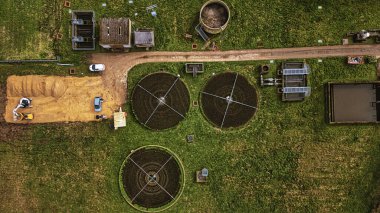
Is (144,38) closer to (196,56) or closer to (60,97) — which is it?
(196,56)

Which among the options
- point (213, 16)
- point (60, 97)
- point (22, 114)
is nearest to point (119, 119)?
point (60, 97)

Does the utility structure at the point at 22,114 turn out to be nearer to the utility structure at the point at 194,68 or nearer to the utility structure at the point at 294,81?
the utility structure at the point at 194,68

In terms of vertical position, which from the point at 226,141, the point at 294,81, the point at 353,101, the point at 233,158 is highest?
the point at 294,81

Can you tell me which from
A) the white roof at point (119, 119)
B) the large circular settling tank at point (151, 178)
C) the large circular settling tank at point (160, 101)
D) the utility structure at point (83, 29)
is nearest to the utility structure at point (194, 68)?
the large circular settling tank at point (160, 101)

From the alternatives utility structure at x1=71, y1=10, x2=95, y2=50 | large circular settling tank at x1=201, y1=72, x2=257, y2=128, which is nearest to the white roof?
utility structure at x1=71, y1=10, x2=95, y2=50

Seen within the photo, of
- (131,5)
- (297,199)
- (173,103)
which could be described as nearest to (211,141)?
(173,103)
